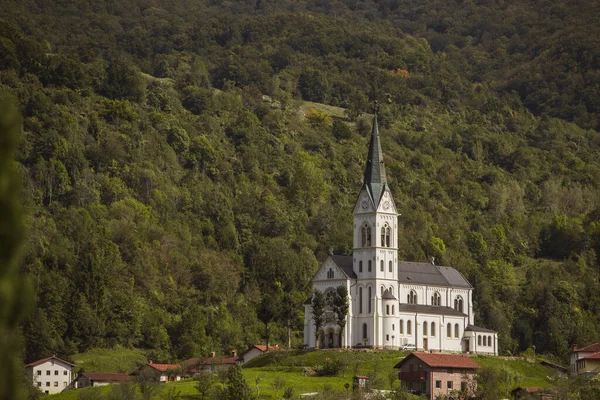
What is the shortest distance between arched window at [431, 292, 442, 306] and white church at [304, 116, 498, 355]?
87 mm

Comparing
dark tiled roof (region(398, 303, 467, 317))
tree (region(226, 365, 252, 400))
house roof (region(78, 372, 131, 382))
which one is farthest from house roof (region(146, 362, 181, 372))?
tree (region(226, 365, 252, 400))

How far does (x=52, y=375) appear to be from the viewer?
93688 mm

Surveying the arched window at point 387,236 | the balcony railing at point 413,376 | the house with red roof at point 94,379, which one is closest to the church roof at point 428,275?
the arched window at point 387,236

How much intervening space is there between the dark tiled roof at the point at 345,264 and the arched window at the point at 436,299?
8.55 metres

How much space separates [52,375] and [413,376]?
3019 centimetres

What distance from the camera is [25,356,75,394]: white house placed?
302ft

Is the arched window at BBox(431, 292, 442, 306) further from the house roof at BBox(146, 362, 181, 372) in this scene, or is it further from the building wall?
the building wall

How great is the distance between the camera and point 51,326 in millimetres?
100750

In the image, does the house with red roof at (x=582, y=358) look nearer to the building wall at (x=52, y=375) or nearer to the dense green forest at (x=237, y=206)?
the dense green forest at (x=237, y=206)

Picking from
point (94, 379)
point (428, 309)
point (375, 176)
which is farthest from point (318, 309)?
point (94, 379)

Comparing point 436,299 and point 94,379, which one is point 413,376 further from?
point 94,379

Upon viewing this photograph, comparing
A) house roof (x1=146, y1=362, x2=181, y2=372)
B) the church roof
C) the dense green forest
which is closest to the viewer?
house roof (x1=146, y1=362, x2=181, y2=372)

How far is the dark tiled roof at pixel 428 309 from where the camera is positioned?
9994cm

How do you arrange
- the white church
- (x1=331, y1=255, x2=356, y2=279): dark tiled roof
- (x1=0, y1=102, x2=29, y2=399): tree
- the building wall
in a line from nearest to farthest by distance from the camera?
(x1=0, y1=102, x2=29, y2=399): tree, the building wall, the white church, (x1=331, y1=255, x2=356, y2=279): dark tiled roof
